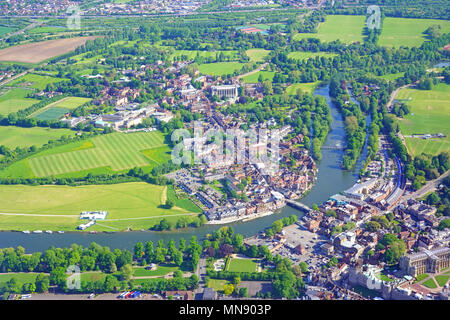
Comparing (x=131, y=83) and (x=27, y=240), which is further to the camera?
(x=131, y=83)

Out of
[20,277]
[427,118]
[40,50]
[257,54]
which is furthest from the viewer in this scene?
[40,50]

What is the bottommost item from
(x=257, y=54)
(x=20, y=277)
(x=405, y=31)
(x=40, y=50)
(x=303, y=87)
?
(x=20, y=277)

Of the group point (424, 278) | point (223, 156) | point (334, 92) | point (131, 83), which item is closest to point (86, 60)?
point (131, 83)

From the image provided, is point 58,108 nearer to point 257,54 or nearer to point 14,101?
point 14,101

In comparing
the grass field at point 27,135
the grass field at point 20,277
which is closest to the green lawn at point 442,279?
the grass field at point 20,277

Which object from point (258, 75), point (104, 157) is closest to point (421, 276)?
point (104, 157)

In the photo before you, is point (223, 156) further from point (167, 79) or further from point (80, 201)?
point (167, 79)

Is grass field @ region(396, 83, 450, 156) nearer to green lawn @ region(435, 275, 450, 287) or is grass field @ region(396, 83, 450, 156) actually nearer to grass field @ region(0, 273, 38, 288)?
green lawn @ region(435, 275, 450, 287)
